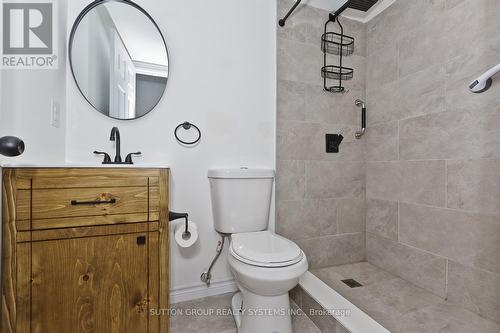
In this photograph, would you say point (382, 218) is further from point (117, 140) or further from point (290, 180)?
point (117, 140)

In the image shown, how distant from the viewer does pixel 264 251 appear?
3.74 ft

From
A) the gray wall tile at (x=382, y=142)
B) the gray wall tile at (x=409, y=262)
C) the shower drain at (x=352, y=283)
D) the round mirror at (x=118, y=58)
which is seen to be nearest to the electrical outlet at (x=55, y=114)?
the round mirror at (x=118, y=58)

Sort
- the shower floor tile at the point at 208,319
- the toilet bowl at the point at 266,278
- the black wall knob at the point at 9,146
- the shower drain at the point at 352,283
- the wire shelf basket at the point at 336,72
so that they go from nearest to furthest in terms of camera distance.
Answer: the black wall knob at the point at 9,146
the toilet bowl at the point at 266,278
the shower floor tile at the point at 208,319
the shower drain at the point at 352,283
the wire shelf basket at the point at 336,72

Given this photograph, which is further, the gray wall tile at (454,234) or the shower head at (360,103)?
the shower head at (360,103)

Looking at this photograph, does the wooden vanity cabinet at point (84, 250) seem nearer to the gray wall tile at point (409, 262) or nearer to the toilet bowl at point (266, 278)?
the toilet bowl at point (266, 278)

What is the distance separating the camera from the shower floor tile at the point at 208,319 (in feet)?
4.24

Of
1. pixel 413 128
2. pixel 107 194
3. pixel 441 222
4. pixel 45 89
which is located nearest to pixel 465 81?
pixel 413 128

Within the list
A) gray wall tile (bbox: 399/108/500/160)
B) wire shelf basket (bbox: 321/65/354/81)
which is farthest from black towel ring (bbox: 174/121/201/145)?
gray wall tile (bbox: 399/108/500/160)

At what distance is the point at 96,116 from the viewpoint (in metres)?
1.38

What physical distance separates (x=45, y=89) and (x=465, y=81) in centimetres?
210

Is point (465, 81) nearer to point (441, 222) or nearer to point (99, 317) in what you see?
point (441, 222)

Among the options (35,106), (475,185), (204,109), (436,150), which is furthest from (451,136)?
(35,106)

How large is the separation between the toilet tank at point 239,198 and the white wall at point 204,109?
0.43 feet

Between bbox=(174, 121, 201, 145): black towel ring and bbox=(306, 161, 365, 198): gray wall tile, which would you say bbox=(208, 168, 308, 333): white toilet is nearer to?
bbox=(174, 121, 201, 145): black towel ring
